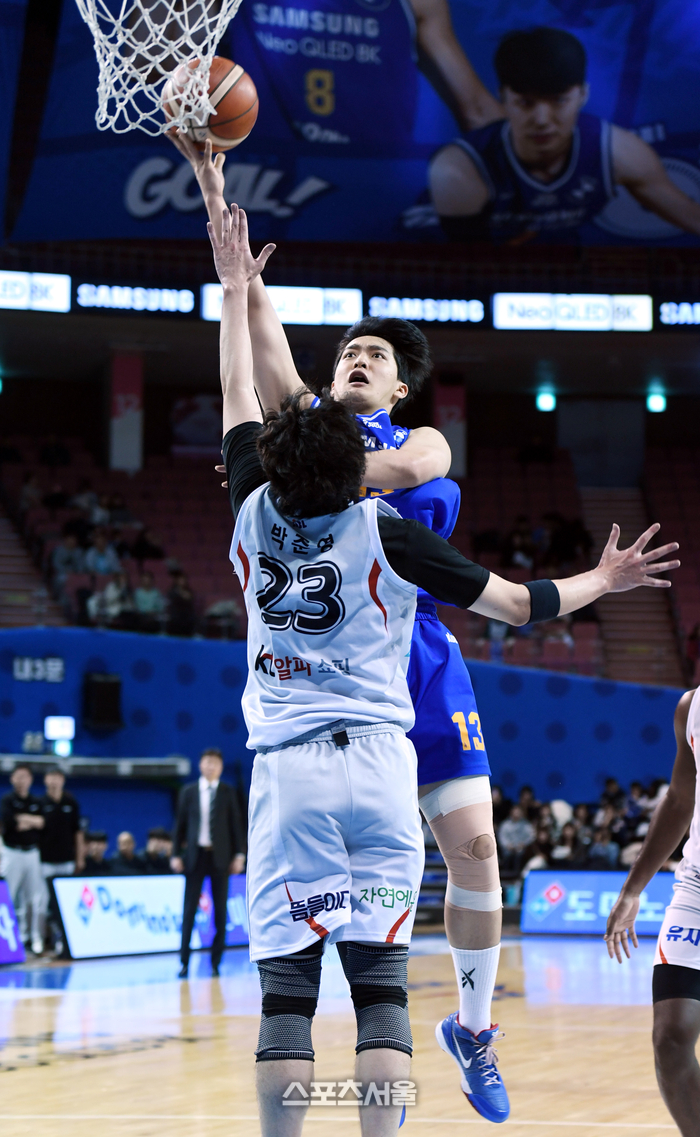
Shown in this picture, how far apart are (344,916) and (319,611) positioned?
0.75m

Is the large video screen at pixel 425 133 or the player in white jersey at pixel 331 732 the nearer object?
the player in white jersey at pixel 331 732

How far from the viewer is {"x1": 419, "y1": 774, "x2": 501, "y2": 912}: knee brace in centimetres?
429

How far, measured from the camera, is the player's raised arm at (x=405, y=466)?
390 centimetres

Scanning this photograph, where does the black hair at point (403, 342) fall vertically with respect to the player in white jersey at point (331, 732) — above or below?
above

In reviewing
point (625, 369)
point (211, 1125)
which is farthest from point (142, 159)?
point (211, 1125)

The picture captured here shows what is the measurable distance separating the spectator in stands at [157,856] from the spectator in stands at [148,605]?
189 inches

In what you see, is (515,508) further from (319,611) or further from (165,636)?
(319,611)

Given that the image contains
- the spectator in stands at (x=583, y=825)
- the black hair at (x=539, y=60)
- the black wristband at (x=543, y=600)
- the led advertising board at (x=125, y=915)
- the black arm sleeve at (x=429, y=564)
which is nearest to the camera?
the black arm sleeve at (x=429, y=564)

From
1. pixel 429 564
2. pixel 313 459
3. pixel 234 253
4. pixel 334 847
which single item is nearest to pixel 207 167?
pixel 234 253

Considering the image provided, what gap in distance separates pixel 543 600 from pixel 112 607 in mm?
16153

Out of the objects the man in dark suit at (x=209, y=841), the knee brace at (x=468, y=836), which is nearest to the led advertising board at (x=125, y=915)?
the man in dark suit at (x=209, y=841)

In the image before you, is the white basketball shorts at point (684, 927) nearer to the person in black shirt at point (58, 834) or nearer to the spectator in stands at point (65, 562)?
the person in black shirt at point (58, 834)

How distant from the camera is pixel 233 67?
4980mm

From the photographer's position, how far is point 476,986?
440 centimetres
